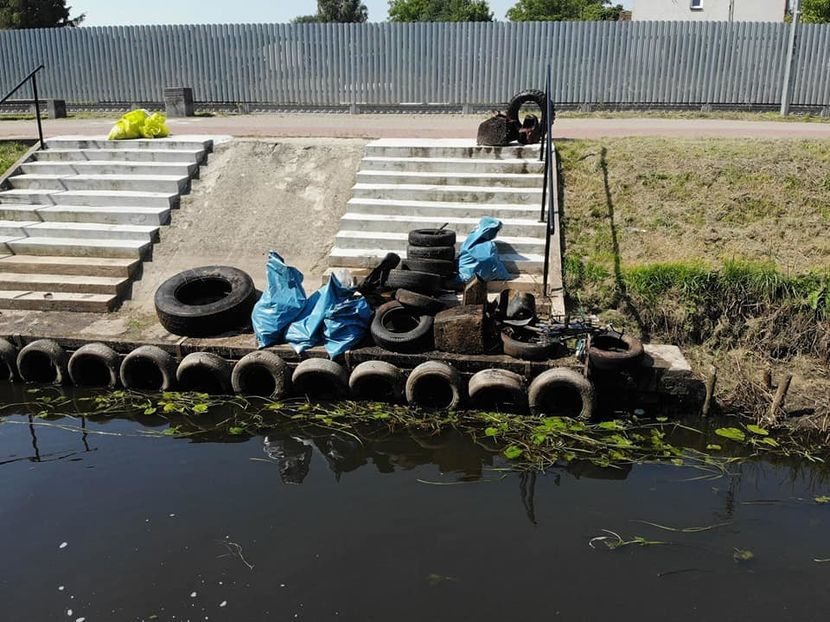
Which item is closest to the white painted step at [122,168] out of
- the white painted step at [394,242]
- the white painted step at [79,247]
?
the white painted step at [79,247]

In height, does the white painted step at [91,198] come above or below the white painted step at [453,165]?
below

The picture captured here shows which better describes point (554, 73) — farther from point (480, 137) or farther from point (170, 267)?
point (170, 267)

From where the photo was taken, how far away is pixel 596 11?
48281mm

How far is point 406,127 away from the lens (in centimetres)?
1501

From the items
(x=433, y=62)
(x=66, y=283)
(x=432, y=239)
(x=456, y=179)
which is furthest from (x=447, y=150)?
(x=433, y=62)

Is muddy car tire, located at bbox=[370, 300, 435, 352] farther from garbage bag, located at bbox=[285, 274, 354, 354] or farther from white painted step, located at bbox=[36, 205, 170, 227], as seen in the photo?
white painted step, located at bbox=[36, 205, 170, 227]

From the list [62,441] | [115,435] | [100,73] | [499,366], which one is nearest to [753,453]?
[499,366]

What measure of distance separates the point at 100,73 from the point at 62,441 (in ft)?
60.3

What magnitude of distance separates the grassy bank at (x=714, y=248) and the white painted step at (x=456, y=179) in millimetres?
720

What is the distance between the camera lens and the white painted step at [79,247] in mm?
9969

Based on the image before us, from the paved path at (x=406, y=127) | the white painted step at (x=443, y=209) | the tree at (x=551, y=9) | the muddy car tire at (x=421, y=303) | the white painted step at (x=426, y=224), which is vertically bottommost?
the muddy car tire at (x=421, y=303)

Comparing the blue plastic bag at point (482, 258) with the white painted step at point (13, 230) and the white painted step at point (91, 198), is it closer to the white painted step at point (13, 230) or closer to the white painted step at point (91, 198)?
the white painted step at point (91, 198)

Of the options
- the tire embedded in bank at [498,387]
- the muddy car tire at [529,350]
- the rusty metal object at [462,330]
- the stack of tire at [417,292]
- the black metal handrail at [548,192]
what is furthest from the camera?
the black metal handrail at [548,192]

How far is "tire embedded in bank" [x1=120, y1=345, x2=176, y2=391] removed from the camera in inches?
309
